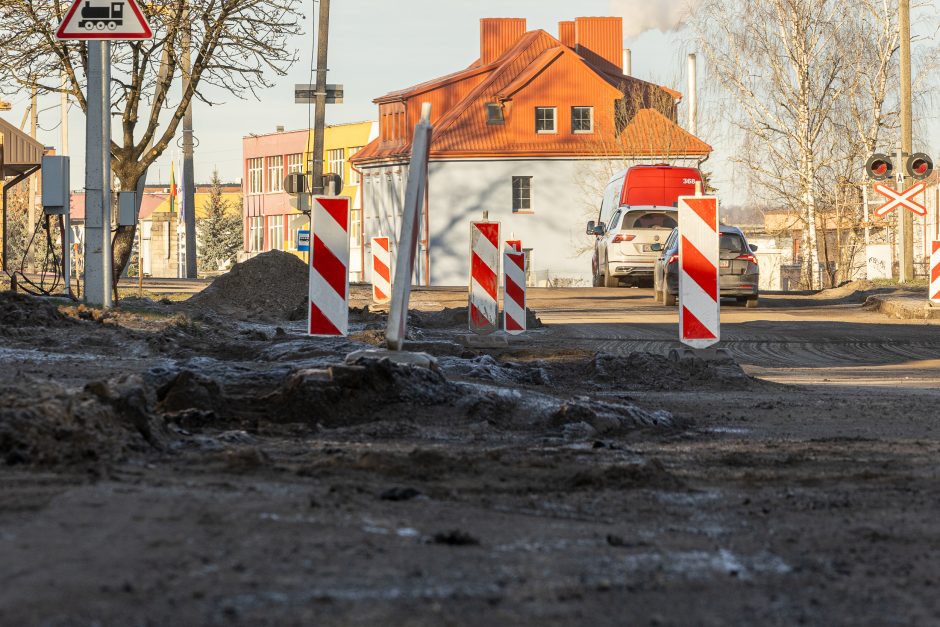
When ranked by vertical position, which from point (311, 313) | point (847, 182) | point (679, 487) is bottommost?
point (679, 487)

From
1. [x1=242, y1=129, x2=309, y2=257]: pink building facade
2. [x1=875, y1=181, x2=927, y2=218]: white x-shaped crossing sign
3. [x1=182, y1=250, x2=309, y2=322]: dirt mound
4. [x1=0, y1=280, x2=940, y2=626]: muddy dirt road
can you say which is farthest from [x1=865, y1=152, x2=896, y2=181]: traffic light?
[x1=242, y1=129, x2=309, y2=257]: pink building facade

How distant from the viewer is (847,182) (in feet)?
153

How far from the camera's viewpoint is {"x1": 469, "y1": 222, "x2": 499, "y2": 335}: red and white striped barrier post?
15.4 m

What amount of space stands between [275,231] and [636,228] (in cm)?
7571

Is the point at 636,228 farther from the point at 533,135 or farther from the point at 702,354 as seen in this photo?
the point at 533,135

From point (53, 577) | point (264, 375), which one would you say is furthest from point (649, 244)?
point (53, 577)

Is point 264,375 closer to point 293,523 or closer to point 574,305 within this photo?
point 293,523

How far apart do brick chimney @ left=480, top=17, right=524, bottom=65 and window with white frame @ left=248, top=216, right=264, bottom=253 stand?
3684 centimetres

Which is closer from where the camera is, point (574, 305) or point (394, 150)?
point (574, 305)

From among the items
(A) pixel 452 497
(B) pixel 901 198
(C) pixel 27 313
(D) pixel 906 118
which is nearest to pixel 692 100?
(D) pixel 906 118

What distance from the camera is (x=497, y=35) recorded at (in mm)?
71250

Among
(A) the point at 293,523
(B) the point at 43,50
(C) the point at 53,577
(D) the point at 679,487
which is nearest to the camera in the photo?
(C) the point at 53,577

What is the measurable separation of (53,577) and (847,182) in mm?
45854

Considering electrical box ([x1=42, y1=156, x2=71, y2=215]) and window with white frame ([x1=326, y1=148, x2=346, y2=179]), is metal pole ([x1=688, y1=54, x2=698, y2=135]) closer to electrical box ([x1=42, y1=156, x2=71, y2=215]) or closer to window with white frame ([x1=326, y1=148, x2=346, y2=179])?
window with white frame ([x1=326, y1=148, x2=346, y2=179])
